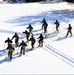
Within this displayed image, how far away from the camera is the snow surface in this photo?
1683cm

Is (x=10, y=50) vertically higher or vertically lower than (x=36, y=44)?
higher

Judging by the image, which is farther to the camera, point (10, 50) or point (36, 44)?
point (36, 44)

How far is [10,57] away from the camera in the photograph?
17.9 metres

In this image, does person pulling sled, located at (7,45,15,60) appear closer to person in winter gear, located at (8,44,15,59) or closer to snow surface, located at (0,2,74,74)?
person in winter gear, located at (8,44,15,59)

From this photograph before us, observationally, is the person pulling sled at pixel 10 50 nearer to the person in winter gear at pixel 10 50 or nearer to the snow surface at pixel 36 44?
the person in winter gear at pixel 10 50

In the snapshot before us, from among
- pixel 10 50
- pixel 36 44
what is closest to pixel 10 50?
pixel 10 50

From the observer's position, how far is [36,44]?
21234 millimetres

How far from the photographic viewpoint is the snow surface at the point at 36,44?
55.2 feet

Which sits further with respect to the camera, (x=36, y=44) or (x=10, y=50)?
(x=36, y=44)

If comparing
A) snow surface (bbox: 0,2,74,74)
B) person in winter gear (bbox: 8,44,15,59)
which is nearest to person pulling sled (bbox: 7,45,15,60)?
person in winter gear (bbox: 8,44,15,59)

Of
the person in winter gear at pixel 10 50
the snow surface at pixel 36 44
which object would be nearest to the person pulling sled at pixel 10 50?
the person in winter gear at pixel 10 50

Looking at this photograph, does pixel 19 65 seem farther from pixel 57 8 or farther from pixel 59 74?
pixel 57 8

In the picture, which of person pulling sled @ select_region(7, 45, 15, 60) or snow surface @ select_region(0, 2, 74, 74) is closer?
snow surface @ select_region(0, 2, 74, 74)

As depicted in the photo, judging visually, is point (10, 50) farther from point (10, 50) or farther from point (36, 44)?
point (36, 44)
